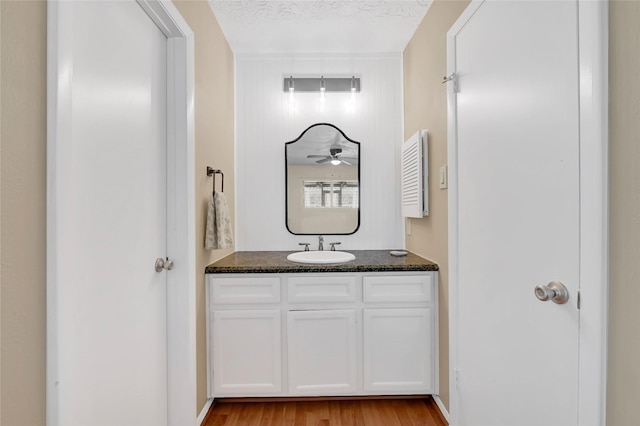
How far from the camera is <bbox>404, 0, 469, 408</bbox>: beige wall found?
170 centimetres

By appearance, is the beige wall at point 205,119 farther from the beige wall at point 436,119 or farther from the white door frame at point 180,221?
the beige wall at point 436,119

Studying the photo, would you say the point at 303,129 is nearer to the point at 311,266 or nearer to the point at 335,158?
the point at 335,158

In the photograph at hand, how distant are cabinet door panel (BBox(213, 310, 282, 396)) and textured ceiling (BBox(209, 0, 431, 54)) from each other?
184cm

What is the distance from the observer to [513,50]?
3.64ft

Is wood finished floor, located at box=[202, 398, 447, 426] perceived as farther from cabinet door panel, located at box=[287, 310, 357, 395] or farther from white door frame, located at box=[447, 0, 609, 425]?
white door frame, located at box=[447, 0, 609, 425]

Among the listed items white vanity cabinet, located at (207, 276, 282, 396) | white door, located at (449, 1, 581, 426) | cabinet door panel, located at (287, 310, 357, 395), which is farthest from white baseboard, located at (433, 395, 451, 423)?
white vanity cabinet, located at (207, 276, 282, 396)

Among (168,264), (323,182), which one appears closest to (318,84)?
(323,182)

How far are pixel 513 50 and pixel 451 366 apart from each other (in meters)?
1.47
